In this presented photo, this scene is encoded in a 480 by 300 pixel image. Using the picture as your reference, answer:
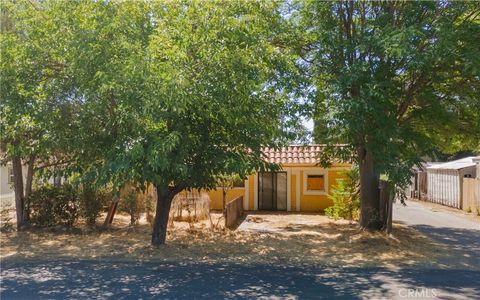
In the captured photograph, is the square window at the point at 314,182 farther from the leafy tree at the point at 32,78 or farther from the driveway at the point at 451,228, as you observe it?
the leafy tree at the point at 32,78

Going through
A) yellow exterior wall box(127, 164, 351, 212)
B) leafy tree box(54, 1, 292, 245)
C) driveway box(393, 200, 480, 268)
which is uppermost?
leafy tree box(54, 1, 292, 245)

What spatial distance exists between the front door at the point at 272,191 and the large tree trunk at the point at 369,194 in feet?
20.2

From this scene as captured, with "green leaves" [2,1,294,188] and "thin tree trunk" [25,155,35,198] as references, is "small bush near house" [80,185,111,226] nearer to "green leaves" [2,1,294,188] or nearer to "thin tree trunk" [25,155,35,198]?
"thin tree trunk" [25,155,35,198]

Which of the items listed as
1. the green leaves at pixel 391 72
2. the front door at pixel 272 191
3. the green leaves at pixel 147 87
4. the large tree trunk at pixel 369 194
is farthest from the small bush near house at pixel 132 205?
the front door at pixel 272 191

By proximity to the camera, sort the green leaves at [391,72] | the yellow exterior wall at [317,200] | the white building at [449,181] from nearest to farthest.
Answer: the green leaves at [391,72] < the yellow exterior wall at [317,200] < the white building at [449,181]

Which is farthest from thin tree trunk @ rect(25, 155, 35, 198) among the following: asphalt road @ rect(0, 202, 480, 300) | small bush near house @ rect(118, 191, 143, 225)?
asphalt road @ rect(0, 202, 480, 300)

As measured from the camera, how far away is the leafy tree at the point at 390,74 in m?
8.53

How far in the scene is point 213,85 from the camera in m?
7.59

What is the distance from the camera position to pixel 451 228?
1398cm

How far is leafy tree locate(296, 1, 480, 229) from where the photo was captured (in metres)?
8.53

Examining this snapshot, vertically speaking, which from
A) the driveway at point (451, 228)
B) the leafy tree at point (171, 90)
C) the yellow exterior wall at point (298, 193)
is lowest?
the driveway at point (451, 228)

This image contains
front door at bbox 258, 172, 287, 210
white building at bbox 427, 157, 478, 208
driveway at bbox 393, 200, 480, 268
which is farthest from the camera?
white building at bbox 427, 157, 478, 208

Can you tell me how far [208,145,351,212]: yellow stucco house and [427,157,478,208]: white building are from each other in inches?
249

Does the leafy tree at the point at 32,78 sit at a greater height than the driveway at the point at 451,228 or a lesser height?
greater
